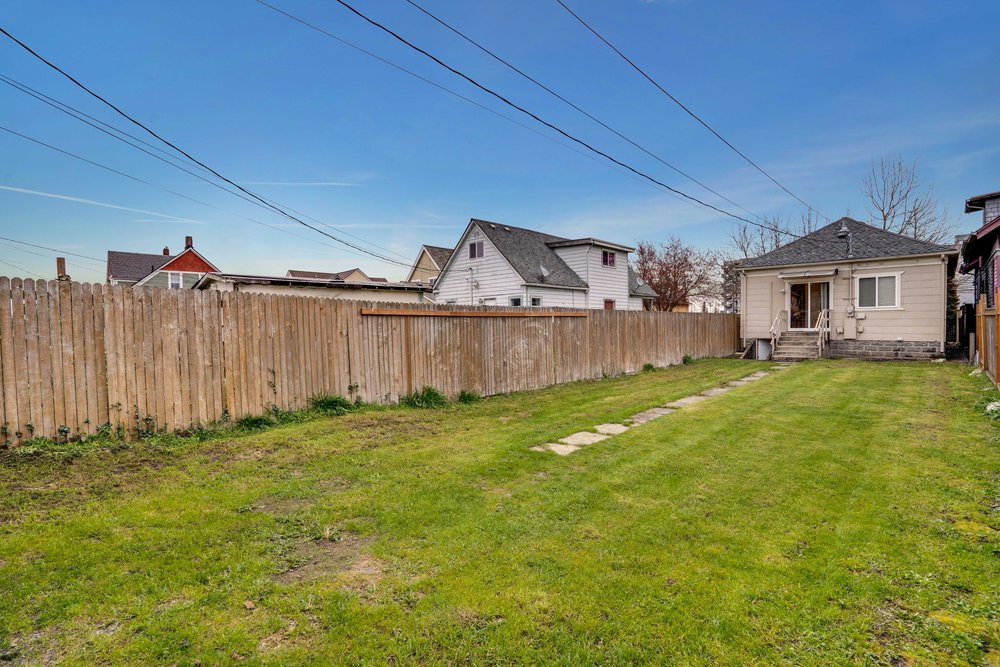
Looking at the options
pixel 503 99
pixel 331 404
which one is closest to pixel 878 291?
pixel 503 99

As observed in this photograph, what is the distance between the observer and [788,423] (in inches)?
260

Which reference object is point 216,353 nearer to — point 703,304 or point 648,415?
point 648,415

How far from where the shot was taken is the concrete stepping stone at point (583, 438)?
5734 millimetres

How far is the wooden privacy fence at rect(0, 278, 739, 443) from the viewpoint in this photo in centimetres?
500

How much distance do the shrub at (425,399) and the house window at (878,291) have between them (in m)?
16.7

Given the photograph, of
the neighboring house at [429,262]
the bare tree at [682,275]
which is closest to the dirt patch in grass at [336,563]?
the neighboring house at [429,262]

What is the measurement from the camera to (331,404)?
7.31 metres

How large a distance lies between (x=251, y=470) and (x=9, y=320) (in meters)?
2.98

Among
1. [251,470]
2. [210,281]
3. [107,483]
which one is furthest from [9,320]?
[210,281]

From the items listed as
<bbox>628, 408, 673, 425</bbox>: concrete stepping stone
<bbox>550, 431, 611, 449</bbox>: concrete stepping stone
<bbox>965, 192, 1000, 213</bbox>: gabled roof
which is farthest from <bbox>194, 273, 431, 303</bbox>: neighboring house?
<bbox>965, 192, 1000, 213</bbox>: gabled roof

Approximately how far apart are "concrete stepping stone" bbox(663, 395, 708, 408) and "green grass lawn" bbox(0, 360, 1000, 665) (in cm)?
247

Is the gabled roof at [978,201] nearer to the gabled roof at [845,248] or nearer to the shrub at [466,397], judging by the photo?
the gabled roof at [845,248]

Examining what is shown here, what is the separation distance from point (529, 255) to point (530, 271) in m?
1.55

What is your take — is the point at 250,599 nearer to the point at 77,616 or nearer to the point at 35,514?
the point at 77,616
